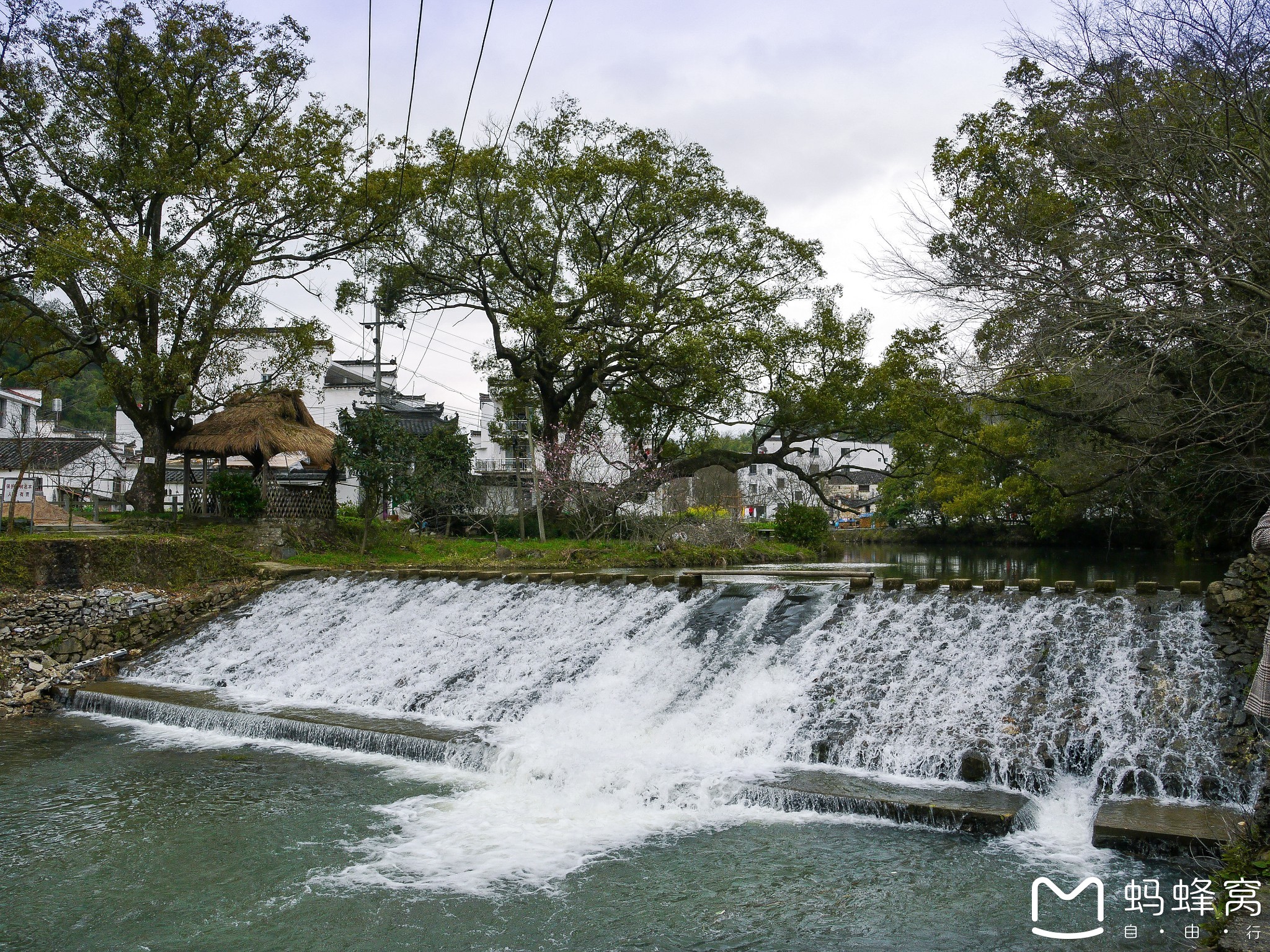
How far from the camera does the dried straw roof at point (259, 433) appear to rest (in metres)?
19.3

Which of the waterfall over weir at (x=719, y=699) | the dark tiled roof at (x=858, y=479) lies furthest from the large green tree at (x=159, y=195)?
the dark tiled roof at (x=858, y=479)

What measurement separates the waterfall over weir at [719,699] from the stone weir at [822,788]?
217 millimetres

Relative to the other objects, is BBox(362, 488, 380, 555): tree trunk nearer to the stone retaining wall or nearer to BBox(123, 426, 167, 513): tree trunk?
the stone retaining wall

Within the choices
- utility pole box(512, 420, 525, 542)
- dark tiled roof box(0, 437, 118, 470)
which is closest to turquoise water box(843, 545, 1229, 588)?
utility pole box(512, 420, 525, 542)

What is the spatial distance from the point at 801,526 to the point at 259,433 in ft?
50.3

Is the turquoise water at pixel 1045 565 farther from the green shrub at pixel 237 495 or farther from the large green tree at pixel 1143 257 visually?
the green shrub at pixel 237 495

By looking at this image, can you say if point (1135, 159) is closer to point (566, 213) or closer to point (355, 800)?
point (355, 800)

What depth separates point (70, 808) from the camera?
7.62 metres

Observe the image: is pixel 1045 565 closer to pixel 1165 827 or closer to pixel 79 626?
pixel 1165 827

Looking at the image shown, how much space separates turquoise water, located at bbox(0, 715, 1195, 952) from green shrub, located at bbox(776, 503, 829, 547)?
A: 20187mm

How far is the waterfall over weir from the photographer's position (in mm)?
6977

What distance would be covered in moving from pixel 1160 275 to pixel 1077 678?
198 inches

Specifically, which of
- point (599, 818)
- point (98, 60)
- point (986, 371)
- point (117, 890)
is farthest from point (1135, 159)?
point (98, 60)

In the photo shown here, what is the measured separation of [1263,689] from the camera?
16.3 ft
